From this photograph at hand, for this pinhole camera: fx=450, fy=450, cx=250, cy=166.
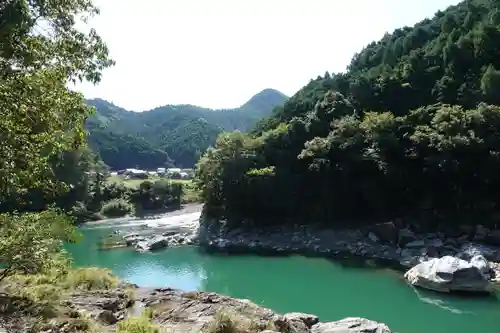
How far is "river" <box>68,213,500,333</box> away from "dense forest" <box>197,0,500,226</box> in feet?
18.8

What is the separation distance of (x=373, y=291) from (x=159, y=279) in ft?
31.4

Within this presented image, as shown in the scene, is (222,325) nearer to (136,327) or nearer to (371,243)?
(136,327)

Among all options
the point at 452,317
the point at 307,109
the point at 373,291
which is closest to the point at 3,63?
the point at 452,317

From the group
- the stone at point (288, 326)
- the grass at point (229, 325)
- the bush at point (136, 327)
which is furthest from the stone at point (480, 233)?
the bush at point (136, 327)

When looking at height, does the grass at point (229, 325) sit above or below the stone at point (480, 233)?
above

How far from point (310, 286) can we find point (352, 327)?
31.7ft

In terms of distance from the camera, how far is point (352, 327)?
9.25 metres

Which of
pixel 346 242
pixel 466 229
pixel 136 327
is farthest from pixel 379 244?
pixel 136 327

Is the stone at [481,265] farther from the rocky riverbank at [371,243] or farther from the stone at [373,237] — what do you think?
the stone at [373,237]

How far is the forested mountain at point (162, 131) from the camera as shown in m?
93.0

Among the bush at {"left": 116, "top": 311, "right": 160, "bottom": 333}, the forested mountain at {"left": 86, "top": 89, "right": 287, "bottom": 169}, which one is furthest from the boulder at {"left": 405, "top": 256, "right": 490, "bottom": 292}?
the forested mountain at {"left": 86, "top": 89, "right": 287, "bottom": 169}

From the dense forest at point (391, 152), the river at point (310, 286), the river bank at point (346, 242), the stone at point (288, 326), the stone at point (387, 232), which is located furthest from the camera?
the stone at point (387, 232)

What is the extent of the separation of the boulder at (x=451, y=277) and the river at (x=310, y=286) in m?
0.41

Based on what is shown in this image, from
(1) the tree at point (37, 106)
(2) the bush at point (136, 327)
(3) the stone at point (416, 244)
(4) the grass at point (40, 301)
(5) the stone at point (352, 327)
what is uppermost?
(1) the tree at point (37, 106)
